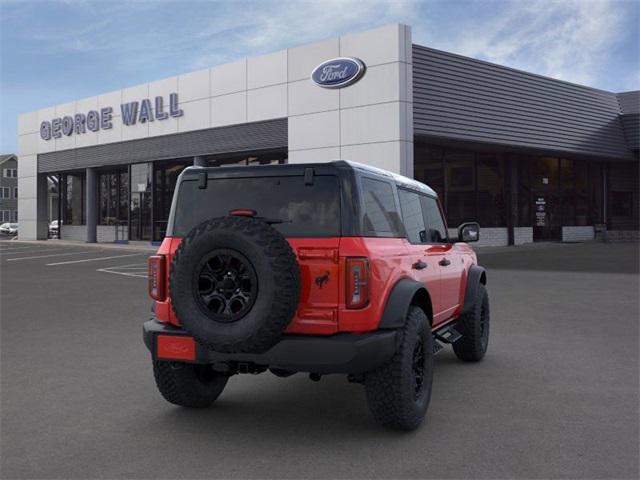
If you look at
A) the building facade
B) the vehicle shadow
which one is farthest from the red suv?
the building facade

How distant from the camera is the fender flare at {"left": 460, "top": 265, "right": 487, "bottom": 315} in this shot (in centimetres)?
618

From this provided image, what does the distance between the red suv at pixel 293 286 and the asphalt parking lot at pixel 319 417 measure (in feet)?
1.22

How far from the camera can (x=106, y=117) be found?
104 ft

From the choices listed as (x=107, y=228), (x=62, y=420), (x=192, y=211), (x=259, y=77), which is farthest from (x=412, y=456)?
(x=107, y=228)

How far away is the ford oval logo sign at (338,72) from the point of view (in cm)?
2142

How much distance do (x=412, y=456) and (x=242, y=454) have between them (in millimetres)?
1028

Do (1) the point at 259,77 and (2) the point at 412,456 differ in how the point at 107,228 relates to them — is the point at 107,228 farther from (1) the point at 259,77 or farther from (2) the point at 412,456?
(2) the point at 412,456

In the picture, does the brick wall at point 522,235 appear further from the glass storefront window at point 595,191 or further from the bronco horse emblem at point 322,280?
the bronco horse emblem at point 322,280

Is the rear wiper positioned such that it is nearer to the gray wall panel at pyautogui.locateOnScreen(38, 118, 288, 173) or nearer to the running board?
the running board

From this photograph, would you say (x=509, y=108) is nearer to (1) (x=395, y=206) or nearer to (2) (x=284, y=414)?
(1) (x=395, y=206)

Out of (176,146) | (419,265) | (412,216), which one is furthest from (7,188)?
(419,265)

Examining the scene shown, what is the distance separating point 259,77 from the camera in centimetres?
2462

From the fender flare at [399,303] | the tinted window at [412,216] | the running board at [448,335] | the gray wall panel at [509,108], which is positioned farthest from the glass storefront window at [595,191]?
the fender flare at [399,303]

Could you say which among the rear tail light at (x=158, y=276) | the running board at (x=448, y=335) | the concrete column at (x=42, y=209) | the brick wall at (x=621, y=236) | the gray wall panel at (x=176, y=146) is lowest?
the running board at (x=448, y=335)
